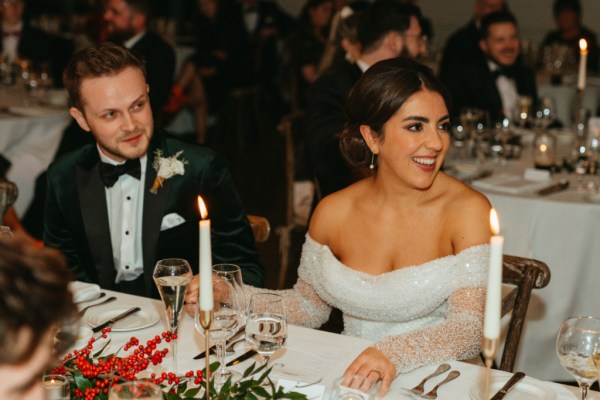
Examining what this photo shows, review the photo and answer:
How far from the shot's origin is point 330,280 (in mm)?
2613

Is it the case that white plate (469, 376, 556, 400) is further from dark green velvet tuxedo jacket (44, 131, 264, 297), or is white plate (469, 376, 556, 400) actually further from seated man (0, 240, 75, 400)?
dark green velvet tuxedo jacket (44, 131, 264, 297)

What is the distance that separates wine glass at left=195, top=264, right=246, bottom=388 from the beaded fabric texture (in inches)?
15.3

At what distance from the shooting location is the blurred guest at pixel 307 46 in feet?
23.4

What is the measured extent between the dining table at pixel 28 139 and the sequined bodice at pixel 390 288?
10.4 ft

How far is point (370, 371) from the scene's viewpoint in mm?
1963

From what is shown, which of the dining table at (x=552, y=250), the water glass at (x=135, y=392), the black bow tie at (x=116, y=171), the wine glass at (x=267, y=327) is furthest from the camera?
the dining table at (x=552, y=250)

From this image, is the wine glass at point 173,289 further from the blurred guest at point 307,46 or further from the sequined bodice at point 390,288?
the blurred guest at point 307,46

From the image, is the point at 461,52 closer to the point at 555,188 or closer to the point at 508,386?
the point at 555,188

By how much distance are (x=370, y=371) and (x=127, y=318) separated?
78 cm

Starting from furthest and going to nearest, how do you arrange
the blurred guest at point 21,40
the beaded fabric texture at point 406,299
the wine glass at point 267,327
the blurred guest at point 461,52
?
the blurred guest at point 21,40, the blurred guest at point 461,52, the beaded fabric texture at point 406,299, the wine glass at point 267,327

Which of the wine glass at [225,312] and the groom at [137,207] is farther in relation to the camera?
the groom at [137,207]

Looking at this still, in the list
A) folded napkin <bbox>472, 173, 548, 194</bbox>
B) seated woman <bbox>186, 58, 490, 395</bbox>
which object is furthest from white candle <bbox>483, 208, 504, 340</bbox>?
folded napkin <bbox>472, 173, 548, 194</bbox>

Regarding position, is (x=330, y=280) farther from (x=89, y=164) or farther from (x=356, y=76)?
(x=356, y=76)

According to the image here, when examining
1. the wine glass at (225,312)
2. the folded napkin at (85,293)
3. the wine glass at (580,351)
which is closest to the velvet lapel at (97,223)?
the folded napkin at (85,293)
